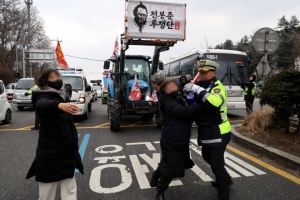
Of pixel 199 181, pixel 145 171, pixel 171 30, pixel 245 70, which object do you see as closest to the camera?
pixel 199 181

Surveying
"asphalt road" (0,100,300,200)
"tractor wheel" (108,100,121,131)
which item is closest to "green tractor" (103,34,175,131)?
"tractor wheel" (108,100,121,131)

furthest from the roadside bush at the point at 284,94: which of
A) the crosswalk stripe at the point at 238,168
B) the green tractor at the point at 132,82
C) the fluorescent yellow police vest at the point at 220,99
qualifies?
the green tractor at the point at 132,82

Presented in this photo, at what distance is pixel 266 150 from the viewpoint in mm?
4688

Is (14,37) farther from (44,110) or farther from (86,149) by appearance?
(44,110)

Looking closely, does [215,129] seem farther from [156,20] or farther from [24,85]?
[24,85]

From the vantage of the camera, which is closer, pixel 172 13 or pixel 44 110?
pixel 44 110

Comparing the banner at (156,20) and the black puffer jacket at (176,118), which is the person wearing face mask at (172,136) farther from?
the banner at (156,20)

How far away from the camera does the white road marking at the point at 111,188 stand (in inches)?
133

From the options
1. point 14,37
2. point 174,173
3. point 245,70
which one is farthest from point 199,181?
point 14,37

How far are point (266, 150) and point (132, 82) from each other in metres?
4.65

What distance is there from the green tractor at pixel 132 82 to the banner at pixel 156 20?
11.7 inches

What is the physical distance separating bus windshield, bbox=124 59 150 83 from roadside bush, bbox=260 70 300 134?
13.5 ft

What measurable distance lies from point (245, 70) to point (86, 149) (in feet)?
26.9

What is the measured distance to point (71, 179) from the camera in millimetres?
2596
